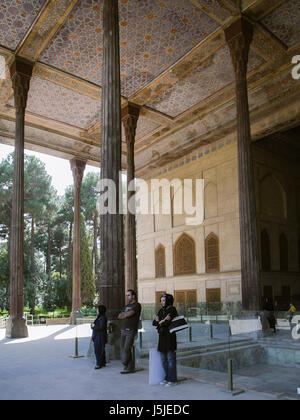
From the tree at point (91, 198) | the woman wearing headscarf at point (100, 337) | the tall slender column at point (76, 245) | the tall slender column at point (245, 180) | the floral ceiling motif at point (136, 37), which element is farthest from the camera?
the tree at point (91, 198)

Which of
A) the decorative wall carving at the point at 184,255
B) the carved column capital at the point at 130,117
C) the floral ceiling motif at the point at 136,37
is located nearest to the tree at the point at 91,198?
the decorative wall carving at the point at 184,255

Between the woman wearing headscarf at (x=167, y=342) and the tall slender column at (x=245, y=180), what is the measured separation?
222 inches

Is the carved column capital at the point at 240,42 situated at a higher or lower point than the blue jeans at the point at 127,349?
higher

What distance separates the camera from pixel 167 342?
5406 mm

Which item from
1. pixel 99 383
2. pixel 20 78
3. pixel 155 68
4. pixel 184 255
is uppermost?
pixel 155 68

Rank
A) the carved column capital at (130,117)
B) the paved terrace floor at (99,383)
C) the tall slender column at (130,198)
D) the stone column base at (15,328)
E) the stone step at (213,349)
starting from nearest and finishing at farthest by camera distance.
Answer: the paved terrace floor at (99,383), the stone step at (213,349), the stone column base at (15,328), the tall slender column at (130,198), the carved column capital at (130,117)

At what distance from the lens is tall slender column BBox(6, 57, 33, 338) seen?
12102 mm

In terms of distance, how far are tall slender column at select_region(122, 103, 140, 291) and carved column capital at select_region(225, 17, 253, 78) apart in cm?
561

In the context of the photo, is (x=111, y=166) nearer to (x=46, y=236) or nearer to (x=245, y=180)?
(x=245, y=180)

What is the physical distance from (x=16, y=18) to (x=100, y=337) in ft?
32.0

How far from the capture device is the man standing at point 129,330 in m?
6.13

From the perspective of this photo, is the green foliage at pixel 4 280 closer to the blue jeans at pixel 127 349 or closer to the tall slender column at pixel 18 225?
the tall slender column at pixel 18 225

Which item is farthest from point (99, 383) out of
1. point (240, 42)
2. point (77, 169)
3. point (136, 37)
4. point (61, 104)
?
point (77, 169)

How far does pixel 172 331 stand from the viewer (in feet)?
17.7
